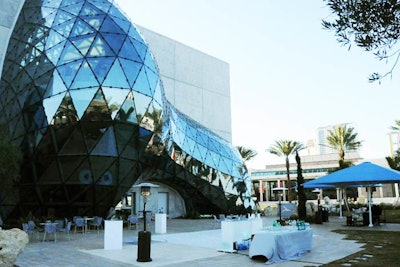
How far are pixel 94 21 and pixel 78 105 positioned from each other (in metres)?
4.65

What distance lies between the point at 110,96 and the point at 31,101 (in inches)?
147

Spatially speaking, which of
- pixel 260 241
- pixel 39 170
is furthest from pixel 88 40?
pixel 260 241

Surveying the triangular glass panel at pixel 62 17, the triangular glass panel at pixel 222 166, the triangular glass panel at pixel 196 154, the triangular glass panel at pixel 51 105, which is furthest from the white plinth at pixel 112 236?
the triangular glass panel at pixel 222 166

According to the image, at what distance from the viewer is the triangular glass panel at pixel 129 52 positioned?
1870 cm

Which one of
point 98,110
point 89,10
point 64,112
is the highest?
point 89,10

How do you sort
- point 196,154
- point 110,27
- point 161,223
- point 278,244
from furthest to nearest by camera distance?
point 196,154, point 110,27, point 161,223, point 278,244

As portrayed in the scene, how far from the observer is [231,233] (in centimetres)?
1014

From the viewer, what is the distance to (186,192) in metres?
25.1

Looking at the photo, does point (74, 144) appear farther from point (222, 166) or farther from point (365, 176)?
point (365, 176)

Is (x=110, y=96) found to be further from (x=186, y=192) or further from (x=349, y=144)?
(x=349, y=144)

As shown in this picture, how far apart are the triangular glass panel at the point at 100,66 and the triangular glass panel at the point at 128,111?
1559 mm

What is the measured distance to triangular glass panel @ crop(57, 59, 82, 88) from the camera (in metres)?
17.3

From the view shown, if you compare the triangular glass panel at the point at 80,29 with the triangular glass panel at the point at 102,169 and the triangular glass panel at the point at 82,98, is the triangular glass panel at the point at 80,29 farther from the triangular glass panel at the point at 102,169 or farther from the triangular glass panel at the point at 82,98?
the triangular glass panel at the point at 102,169

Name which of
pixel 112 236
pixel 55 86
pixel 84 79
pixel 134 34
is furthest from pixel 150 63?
pixel 112 236
